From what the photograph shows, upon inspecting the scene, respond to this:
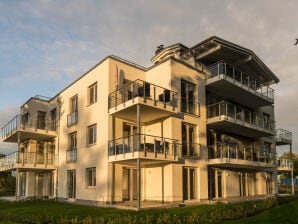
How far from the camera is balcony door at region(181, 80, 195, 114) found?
64.5 ft

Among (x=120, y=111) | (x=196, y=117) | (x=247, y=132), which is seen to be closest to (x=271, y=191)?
(x=247, y=132)

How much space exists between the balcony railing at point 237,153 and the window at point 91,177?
23.7 feet

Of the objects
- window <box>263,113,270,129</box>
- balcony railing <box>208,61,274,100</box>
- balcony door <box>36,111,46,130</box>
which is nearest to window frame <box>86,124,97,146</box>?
balcony door <box>36,111,46,130</box>

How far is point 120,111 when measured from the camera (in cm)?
1773

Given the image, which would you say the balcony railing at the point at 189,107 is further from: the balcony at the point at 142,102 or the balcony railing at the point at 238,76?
the balcony railing at the point at 238,76

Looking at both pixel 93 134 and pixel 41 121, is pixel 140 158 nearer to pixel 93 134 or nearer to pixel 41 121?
pixel 93 134

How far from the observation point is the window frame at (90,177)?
63.7 feet

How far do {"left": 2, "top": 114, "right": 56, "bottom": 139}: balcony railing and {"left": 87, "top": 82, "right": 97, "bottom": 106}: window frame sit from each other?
6.20 m

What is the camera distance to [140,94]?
16828 millimetres

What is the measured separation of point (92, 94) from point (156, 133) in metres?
5.21

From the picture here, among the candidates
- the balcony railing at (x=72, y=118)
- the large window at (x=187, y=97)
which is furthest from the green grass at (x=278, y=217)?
the balcony railing at (x=72, y=118)

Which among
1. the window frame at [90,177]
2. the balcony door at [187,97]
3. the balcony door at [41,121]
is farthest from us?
the balcony door at [41,121]

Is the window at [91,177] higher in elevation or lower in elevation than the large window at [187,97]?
lower

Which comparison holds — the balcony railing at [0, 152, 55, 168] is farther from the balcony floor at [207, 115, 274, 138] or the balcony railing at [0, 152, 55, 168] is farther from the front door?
the balcony floor at [207, 115, 274, 138]
